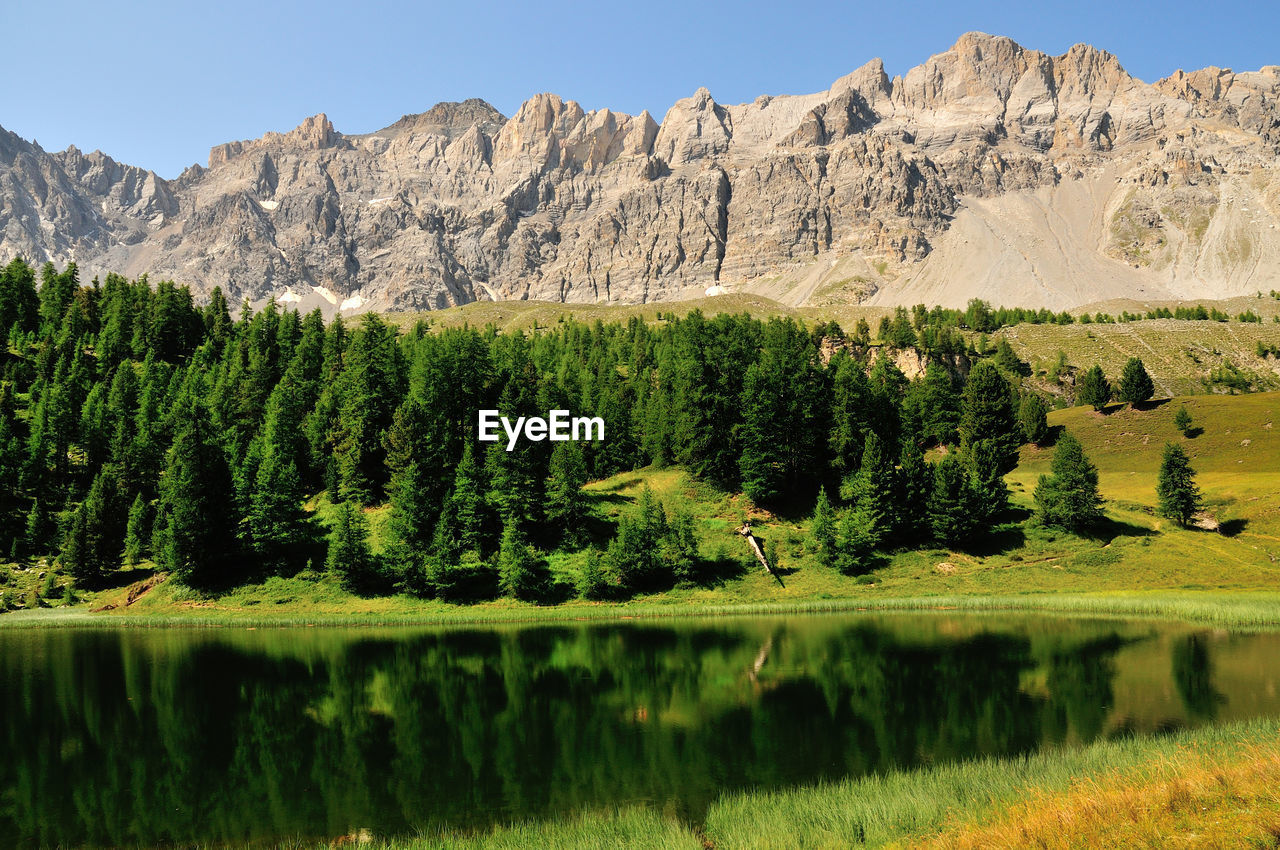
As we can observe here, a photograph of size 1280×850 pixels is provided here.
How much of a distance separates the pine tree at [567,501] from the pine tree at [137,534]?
128 feet

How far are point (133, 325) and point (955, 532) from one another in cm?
12804

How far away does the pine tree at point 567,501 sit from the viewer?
7419 cm

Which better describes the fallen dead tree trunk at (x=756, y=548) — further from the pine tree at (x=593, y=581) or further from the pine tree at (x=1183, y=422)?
the pine tree at (x=1183, y=422)

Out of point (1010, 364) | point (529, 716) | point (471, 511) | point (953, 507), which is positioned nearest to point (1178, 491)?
point (953, 507)

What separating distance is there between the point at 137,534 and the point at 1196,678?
8306 cm

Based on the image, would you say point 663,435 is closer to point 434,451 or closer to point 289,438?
point 434,451

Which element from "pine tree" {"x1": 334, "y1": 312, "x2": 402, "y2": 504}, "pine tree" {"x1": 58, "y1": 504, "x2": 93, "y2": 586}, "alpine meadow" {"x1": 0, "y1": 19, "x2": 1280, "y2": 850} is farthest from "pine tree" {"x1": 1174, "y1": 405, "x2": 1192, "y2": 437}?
"pine tree" {"x1": 58, "y1": 504, "x2": 93, "y2": 586}

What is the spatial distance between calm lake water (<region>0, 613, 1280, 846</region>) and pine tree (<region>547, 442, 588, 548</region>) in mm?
24995

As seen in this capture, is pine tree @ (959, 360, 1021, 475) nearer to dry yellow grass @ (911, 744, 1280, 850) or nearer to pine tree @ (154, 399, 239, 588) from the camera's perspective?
pine tree @ (154, 399, 239, 588)

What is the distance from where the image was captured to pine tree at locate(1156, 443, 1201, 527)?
7419 centimetres

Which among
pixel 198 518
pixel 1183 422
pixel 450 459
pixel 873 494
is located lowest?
pixel 873 494

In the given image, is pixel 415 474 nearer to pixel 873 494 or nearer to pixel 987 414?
pixel 873 494

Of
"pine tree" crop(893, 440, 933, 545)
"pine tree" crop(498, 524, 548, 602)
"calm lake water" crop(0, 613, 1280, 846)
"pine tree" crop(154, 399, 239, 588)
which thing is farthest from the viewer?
"pine tree" crop(893, 440, 933, 545)

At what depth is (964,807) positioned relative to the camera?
18500 millimetres
